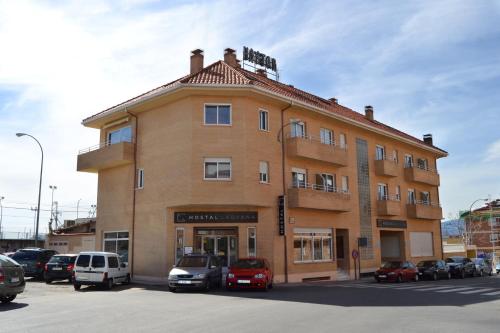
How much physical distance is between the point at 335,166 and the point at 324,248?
5263 millimetres

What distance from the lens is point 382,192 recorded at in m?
35.4

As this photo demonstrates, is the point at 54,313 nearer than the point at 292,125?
Yes

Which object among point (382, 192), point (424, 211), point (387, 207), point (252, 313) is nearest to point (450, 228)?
point (424, 211)

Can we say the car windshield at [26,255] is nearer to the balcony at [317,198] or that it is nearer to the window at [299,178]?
the balcony at [317,198]

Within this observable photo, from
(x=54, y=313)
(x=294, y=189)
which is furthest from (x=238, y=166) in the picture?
(x=54, y=313)

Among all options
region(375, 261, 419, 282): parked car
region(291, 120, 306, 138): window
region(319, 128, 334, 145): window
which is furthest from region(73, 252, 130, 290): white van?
region(375, 261, 419, 282): parked car

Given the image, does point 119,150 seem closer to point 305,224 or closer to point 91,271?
point 91,271

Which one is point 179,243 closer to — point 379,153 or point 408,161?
point 379,153

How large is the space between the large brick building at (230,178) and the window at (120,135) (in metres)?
0.07

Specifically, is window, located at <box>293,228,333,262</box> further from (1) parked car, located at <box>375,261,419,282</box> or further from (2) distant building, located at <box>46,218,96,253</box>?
(2) distant building, located at <box>46,218,96,253</box>

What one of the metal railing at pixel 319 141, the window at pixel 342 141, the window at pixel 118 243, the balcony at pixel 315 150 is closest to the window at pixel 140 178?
the window at pixel 118 243

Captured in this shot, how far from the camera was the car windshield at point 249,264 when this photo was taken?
20730mm

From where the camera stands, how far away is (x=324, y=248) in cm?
2914

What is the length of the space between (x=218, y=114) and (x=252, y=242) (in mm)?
6985
